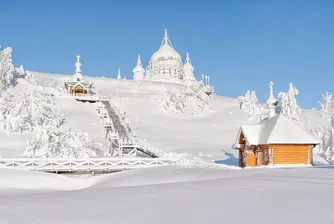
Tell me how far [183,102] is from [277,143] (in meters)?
47.7

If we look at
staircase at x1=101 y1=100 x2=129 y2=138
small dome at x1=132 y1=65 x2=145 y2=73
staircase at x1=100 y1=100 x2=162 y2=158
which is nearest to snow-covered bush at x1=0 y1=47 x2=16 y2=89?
staircase at x1=101 y1=100 x2=129 y2=138

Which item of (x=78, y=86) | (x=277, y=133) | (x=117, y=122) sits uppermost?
(x=78, y=86)

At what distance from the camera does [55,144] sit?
35094 millimetres

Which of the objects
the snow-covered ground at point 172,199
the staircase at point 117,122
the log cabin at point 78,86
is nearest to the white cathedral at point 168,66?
the log cabin at point 78,86

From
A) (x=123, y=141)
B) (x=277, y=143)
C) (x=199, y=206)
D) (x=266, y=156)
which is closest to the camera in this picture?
(x=199, y=206)

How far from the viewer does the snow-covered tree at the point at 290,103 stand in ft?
225

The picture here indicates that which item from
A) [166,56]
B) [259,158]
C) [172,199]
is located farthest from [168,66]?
[172,199]

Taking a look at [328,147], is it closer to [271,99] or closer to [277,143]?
[271,99]

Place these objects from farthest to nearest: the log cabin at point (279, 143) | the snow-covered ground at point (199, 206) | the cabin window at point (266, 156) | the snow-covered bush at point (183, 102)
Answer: the snow-covered bush at point (183, 102) → the cabin window at point (266, 156) → the log cabin at point (279, 143) → the snow-covered ground at point (199, 206)

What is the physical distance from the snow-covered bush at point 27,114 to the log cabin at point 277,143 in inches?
990

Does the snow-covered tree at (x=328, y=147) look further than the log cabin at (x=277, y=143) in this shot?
Yes

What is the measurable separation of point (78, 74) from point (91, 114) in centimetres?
1639

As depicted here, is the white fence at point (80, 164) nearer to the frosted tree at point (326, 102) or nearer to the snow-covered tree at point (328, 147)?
the snow-covered tree at point (328, 147)

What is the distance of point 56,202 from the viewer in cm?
1189
